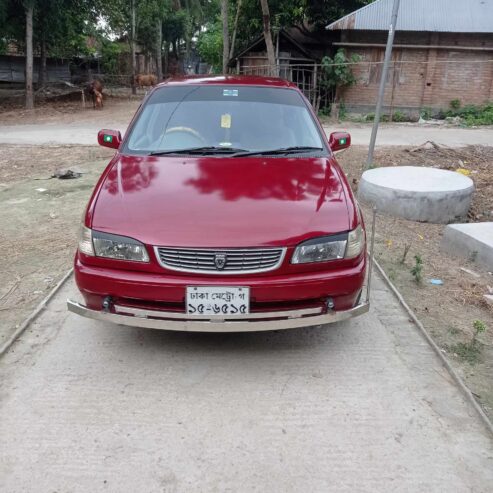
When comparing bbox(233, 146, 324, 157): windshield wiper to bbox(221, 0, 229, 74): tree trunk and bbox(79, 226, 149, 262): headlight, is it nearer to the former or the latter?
bbox(79, 226, 149, 262): headlight

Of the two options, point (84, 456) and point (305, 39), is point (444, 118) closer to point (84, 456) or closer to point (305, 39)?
point (305, 39)

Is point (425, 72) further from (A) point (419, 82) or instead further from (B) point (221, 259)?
(B) point (221, 259)

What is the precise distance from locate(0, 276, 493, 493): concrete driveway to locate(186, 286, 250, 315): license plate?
1.56 ft

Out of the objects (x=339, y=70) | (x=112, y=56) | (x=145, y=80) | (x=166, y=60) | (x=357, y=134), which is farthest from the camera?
(x=166, y=60)

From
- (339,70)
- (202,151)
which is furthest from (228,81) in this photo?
(339,70)

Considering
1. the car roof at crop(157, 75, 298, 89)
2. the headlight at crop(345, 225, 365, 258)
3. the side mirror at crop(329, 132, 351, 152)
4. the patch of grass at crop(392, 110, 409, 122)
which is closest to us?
the headlight at crop(345, 225, 365, 258)

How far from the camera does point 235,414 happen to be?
279cm

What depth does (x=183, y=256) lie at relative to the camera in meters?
2.88

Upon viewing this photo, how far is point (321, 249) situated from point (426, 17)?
58.8 ft

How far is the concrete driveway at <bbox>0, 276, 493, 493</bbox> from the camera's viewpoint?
2.37m

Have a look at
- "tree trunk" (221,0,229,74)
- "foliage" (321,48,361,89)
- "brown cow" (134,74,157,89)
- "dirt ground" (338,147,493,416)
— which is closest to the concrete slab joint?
"dirt ground" (338,147,493,416)

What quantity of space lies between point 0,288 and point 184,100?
226cm

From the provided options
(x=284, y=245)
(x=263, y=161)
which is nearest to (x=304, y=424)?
(x=284, y=245)

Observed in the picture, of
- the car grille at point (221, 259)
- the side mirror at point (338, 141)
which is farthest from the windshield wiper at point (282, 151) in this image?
the car grille at point (221, 259)
